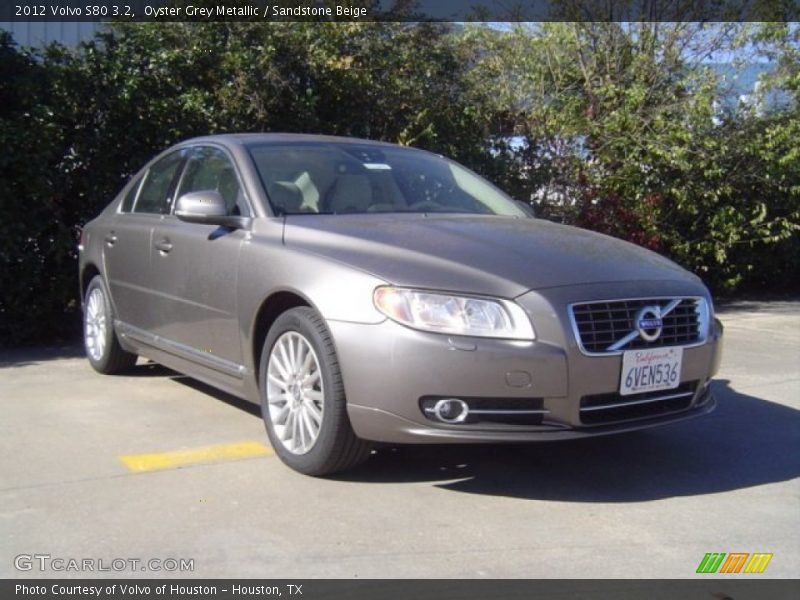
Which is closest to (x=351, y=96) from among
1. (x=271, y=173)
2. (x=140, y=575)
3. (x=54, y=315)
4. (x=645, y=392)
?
(x=54, y=315)

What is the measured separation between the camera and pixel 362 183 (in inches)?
225

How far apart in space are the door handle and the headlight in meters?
2.15

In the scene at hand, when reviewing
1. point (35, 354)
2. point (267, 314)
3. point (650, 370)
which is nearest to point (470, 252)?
point (650, 370)

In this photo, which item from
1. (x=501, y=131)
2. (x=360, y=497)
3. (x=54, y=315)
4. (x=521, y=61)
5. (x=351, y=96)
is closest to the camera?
(x=360, y=497)

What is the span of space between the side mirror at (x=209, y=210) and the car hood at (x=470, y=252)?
34cm

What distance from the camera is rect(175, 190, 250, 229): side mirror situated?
5301 millimetres

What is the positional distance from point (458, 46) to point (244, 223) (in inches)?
273

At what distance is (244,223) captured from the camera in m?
5.32

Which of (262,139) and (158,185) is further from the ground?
(262,139)

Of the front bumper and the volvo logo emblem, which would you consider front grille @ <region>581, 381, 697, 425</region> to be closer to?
the front bumper

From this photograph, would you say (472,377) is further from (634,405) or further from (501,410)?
(634,405)

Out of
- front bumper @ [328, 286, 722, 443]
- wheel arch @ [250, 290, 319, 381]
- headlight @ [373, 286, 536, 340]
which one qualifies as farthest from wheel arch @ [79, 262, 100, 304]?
headlight @ [373, 286, 536, 340]

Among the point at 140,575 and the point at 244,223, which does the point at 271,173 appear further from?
the point at 140,575

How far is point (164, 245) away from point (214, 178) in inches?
21.0
